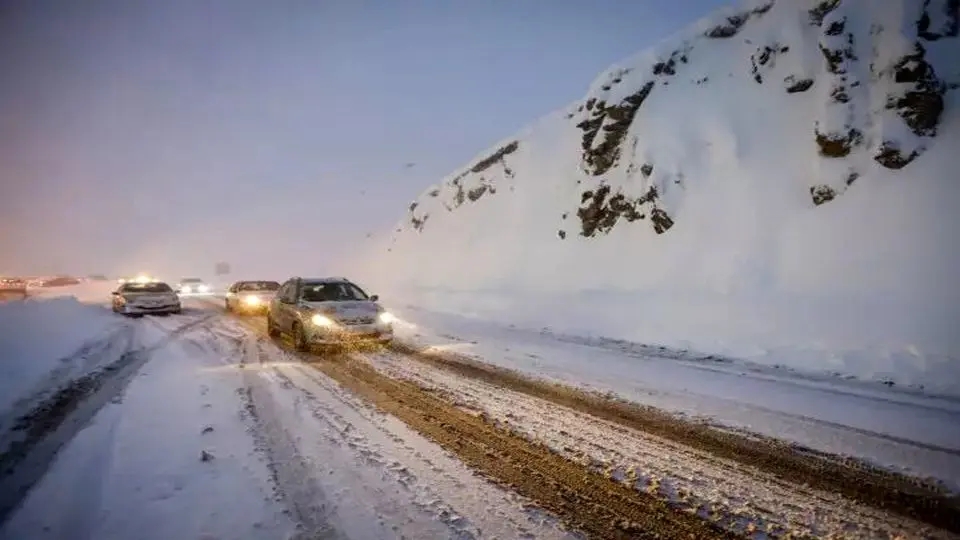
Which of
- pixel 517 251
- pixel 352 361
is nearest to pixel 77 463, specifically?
pixel 352 361

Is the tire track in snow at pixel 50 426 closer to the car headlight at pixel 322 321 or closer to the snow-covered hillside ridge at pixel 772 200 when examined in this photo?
the car headlight at pixel 322 321

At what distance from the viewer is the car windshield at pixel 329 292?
11266 mm

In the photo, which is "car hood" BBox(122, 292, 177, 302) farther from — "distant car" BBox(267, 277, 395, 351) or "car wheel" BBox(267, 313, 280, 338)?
"distant car" BBox(267, 277, 395, 351)

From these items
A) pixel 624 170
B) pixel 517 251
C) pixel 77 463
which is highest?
pixel 624 170

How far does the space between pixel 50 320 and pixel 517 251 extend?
27.3m

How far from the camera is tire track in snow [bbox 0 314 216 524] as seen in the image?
381cm

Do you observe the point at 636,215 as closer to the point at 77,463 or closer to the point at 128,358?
the point at 128,358

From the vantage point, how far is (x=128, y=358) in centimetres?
958

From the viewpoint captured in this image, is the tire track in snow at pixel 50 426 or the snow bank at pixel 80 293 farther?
the snow bank at pixel 80 293

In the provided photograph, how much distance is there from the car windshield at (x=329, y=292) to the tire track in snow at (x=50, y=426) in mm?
3503

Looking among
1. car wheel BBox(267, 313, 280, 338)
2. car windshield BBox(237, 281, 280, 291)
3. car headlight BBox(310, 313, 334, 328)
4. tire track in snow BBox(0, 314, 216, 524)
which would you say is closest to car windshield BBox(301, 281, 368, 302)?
car headlight BBox(310, 313, 334, 328)

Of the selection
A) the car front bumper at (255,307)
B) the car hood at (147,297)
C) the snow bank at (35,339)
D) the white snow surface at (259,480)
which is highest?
the car hood at (147,297)

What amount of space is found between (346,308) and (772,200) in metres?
18.8

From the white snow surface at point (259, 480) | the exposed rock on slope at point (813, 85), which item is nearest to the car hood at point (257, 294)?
the white snow surface at point (259, 480)
